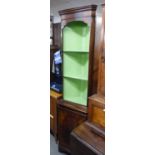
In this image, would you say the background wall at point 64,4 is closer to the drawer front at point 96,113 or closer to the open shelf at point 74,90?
the open shelf at point 74,90

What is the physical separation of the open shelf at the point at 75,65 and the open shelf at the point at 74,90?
106 mm

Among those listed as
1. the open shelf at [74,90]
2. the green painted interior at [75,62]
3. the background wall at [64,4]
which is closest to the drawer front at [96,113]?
the green painted interior at [75,62]

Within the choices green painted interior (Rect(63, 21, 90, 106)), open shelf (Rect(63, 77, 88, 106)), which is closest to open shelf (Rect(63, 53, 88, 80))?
green painted interior (Rect(63, 21, 90, 106))

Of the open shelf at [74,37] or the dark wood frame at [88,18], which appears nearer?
the dark wood frame at [88,18]

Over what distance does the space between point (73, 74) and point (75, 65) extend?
0.42 feet

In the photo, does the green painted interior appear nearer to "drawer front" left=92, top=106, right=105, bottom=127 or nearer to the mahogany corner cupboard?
the mahogany corner cupboard

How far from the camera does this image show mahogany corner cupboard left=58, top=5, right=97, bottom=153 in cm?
224

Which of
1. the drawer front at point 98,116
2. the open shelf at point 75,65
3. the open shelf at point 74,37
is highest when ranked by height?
the open shelf at point 74,37

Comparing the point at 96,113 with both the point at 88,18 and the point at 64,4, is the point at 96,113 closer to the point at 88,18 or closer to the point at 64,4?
the point at 88,18

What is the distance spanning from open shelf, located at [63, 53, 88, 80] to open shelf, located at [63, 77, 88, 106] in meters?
0.11

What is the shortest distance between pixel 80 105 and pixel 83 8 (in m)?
1.15

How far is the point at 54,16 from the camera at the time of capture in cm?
344

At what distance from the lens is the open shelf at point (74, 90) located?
2.50m
